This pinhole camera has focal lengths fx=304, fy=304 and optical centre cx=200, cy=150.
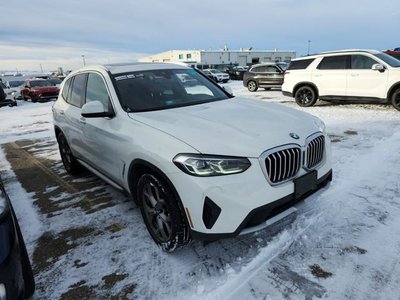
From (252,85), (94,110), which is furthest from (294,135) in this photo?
(252,85)

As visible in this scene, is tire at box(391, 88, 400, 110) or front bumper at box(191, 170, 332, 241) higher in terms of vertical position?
tire at box(391, 88, 400, 110)

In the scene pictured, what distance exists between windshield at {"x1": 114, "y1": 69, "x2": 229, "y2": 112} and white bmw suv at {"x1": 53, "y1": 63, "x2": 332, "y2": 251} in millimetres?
12

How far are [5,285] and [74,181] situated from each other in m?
3.55

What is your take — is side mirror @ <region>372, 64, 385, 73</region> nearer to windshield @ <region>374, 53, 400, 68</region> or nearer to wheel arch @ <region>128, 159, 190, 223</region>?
windshield @ <region>374, 53, 400, 68</region>

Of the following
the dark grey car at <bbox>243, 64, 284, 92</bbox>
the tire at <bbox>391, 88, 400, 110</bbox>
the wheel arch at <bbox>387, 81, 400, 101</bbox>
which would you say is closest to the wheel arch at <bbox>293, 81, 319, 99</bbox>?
the wheel arch at <bbox>387, 81, 400, 101</bbox>

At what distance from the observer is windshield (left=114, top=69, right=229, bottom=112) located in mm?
3377

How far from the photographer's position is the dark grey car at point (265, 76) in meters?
17.1

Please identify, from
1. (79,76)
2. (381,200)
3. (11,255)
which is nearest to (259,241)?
(381,200)

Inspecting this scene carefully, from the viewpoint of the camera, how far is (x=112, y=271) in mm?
2764

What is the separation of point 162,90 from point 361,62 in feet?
27.2

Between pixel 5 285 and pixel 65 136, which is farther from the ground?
pixel 65 136

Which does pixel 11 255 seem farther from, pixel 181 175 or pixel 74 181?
pixel 74 181

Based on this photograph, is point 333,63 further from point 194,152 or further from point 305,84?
point 194,152

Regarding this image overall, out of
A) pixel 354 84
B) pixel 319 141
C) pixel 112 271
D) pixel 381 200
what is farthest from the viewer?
pixel 354 84
